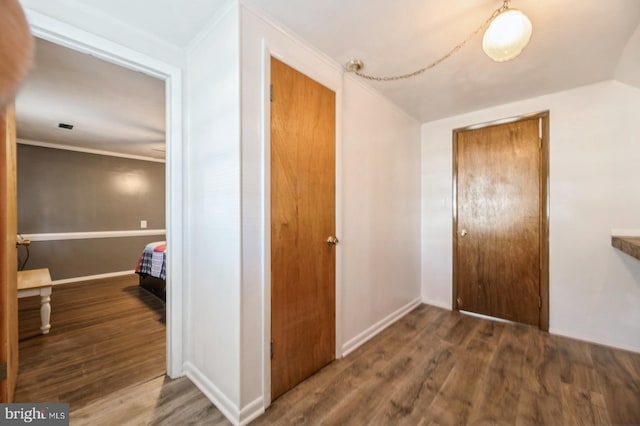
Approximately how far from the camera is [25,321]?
2.68 metres

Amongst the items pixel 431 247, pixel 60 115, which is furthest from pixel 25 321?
pixel 431 247

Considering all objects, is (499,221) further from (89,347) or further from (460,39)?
(89,347)

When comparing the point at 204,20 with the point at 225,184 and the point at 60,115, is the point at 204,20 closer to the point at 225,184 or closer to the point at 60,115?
the point at 225,184

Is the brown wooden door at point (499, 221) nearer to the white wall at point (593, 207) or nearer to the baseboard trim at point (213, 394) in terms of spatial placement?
the white wall at point (593, 207)

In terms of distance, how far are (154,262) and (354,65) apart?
3351 mm

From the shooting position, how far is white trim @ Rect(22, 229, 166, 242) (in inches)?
152

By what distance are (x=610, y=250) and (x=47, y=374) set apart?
4.45m

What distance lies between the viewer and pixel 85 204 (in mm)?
4293

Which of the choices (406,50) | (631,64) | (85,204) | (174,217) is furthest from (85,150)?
(631,64)

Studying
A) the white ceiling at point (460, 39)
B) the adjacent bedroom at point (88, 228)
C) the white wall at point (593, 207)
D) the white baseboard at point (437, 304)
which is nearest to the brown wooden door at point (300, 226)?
the white ceiling at point (460, 39)

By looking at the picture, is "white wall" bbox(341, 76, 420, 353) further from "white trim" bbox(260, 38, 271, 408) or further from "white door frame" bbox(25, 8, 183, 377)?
"white door frame" bbox(25, 8, 183, 377)

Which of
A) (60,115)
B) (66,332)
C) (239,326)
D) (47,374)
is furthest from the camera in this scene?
(60,115)

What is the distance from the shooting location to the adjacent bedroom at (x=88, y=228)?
1901 millimetres

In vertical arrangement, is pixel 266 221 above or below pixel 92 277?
above
